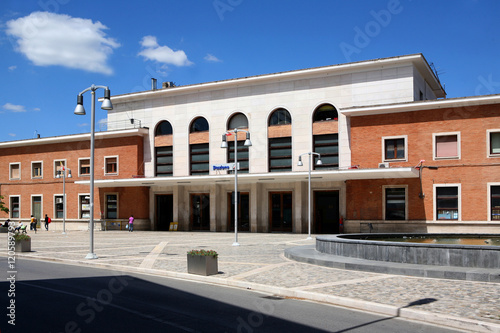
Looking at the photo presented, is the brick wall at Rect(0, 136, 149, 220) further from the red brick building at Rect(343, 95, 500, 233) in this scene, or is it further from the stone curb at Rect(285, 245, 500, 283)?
the stone curb at Rect(285, 245, 500, 283)

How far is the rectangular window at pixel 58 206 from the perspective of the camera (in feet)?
158

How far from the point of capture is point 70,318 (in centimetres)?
858

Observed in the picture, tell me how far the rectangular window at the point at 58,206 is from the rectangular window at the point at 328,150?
27098 millimetres

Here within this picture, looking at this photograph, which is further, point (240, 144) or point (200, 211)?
point (200, 211)

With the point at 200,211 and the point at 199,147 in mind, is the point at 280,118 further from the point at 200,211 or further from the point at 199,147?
the point at 200,211

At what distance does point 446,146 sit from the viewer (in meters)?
32.2

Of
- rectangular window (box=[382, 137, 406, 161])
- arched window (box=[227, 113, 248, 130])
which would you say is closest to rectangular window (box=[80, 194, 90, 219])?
arched window (box=[227, 113, 248, 130])

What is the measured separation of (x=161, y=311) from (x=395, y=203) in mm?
27493

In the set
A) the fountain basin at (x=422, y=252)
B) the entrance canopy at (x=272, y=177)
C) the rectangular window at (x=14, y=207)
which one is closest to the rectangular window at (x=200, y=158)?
the entrance canopy at (x=272, y=177)

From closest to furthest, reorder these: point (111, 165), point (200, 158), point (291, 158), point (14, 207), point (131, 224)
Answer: point (291, 158) → point (200, 158) → point (131, 224) → point (111, 165) → point (14, 207)

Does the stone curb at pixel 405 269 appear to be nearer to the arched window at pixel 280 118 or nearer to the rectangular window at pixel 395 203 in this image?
the rectangular window at pixel 395 203

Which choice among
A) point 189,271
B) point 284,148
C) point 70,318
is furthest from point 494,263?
point 284,148

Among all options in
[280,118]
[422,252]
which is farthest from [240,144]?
[422,252]

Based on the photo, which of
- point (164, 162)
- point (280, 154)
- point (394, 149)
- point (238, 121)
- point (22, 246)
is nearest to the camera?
point (22, 246)
